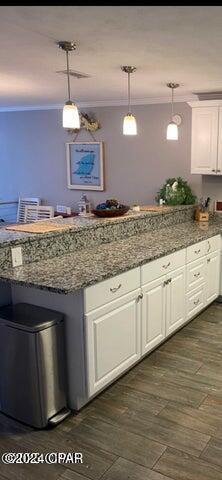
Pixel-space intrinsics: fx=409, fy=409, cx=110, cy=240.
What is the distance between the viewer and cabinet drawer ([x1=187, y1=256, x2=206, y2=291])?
3517 millimetres

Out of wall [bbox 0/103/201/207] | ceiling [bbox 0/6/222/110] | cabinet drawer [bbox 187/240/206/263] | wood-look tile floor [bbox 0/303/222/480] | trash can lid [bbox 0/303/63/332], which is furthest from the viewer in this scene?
wall [bbox 0/103/201/207]

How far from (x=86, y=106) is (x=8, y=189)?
2.05 meters

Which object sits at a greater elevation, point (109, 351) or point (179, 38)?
point (179, 38)

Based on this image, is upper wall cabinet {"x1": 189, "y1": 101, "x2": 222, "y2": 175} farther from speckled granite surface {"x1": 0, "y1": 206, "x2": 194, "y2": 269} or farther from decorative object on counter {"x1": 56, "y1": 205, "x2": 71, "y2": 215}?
decorative object on counter {"x1": 56, "y1": 205, "x2": 71, "y2": 215}

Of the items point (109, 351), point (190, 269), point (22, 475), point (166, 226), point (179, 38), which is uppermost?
point (179, 38)

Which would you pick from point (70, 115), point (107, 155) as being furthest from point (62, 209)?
point (70, 115)

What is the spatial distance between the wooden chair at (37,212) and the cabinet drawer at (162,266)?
3.00m

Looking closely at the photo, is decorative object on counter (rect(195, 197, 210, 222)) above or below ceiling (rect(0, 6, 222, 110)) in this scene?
below

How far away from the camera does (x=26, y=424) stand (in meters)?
2.36

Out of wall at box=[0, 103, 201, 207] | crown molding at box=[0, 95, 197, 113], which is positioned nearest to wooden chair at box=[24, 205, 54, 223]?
wall at box=[0, 103, 201, 207]

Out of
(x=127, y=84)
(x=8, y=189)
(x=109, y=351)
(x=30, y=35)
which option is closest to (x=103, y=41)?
(x=30, y=35)

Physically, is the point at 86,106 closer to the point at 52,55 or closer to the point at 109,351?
the point at 52,55

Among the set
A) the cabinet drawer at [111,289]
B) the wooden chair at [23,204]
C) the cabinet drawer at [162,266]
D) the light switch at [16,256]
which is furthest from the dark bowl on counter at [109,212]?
the wooden chair at [23,204]

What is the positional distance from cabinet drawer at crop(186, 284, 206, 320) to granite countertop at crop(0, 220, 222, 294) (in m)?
0.47
